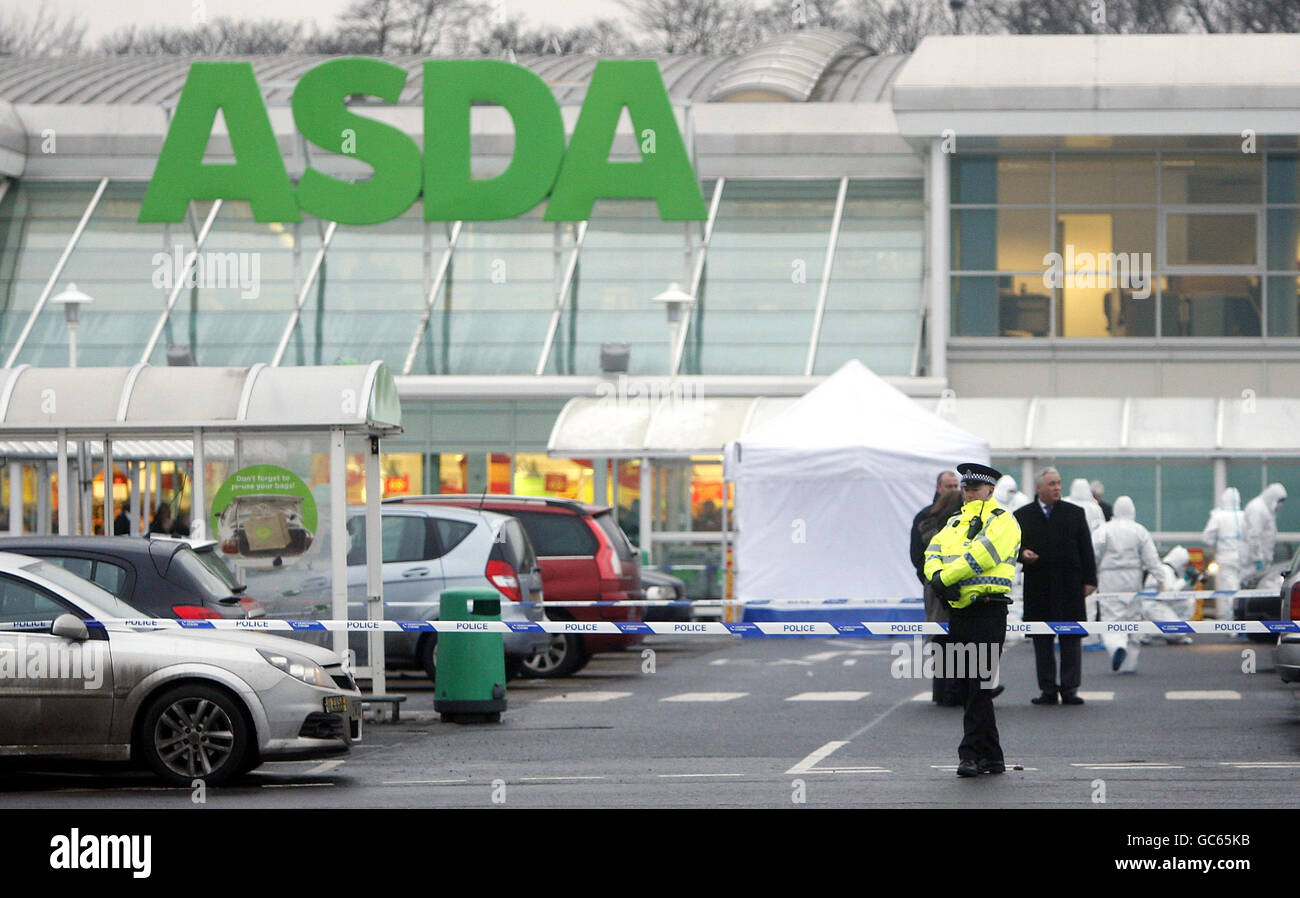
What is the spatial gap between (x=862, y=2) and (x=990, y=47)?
73.5 feet

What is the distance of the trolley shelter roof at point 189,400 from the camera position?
645 inches

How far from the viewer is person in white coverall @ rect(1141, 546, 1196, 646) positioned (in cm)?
2428

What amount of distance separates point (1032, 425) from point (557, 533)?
12.3 m

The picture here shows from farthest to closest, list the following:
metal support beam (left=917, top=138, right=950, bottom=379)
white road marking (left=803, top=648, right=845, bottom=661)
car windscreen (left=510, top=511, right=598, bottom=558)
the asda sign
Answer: the asda sign → metal support beam (left=917, top=138, right=950, bottom=379) → white road marking (left=803, top=648, right=845, bottom=661) → car windscreen (left=510, top=511, right=598, bottom=558)

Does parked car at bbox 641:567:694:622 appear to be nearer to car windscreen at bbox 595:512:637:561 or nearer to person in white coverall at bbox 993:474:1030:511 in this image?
car windscreen at bbox 595:512:637:561

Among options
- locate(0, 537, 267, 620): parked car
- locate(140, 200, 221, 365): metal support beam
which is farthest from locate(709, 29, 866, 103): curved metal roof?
locate(0, 537, 267, 620): parked car

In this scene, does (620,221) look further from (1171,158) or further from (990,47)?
(1171,158)

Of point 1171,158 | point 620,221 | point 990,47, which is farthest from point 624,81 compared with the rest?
point 1171,158

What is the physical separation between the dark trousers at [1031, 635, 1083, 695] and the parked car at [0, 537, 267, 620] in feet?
21.2

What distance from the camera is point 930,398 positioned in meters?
33.2

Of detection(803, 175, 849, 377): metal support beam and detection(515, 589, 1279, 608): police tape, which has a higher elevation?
detection(803, 175, 849, 377): metal support beam

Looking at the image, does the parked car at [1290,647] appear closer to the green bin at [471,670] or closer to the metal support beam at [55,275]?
the green bin at [471,670]

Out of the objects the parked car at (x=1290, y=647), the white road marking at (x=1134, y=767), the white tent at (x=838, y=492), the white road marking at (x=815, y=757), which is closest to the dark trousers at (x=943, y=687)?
the parked car at (x=1290, y=647)

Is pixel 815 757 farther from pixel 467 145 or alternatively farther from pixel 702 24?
pixel 702 24
